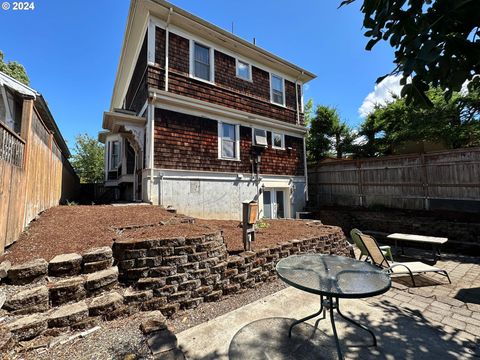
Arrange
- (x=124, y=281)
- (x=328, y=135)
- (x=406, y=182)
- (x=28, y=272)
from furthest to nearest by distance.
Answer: (x=328, y=135), (x=406, y=182), (x=124, y=281), (x=28, y=272)

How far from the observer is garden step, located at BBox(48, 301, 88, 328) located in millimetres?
2196

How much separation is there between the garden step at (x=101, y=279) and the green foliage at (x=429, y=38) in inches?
150

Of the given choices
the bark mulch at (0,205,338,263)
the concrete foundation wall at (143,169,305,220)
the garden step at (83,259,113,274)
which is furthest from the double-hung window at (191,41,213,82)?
the garden step at (83,259,113,274)

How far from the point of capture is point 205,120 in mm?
8703

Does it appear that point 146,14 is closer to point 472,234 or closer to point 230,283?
point 230,283

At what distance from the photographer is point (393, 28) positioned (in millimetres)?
2156

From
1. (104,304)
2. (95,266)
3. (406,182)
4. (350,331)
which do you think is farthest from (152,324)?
(406,182)

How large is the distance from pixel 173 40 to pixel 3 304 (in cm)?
865

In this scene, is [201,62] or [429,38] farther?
[201,62]

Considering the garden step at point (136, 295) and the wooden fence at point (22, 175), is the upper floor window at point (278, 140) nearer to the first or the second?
the wooden fence at point (22, 175)

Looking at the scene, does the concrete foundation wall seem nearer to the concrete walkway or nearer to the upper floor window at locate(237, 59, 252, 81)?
the upper floor window at locate(237, 59, 252, 81)

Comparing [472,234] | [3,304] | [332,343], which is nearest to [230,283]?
[332,343]

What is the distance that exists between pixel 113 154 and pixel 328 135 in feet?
48.8

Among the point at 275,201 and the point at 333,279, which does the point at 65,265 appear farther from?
the point at 275,201
